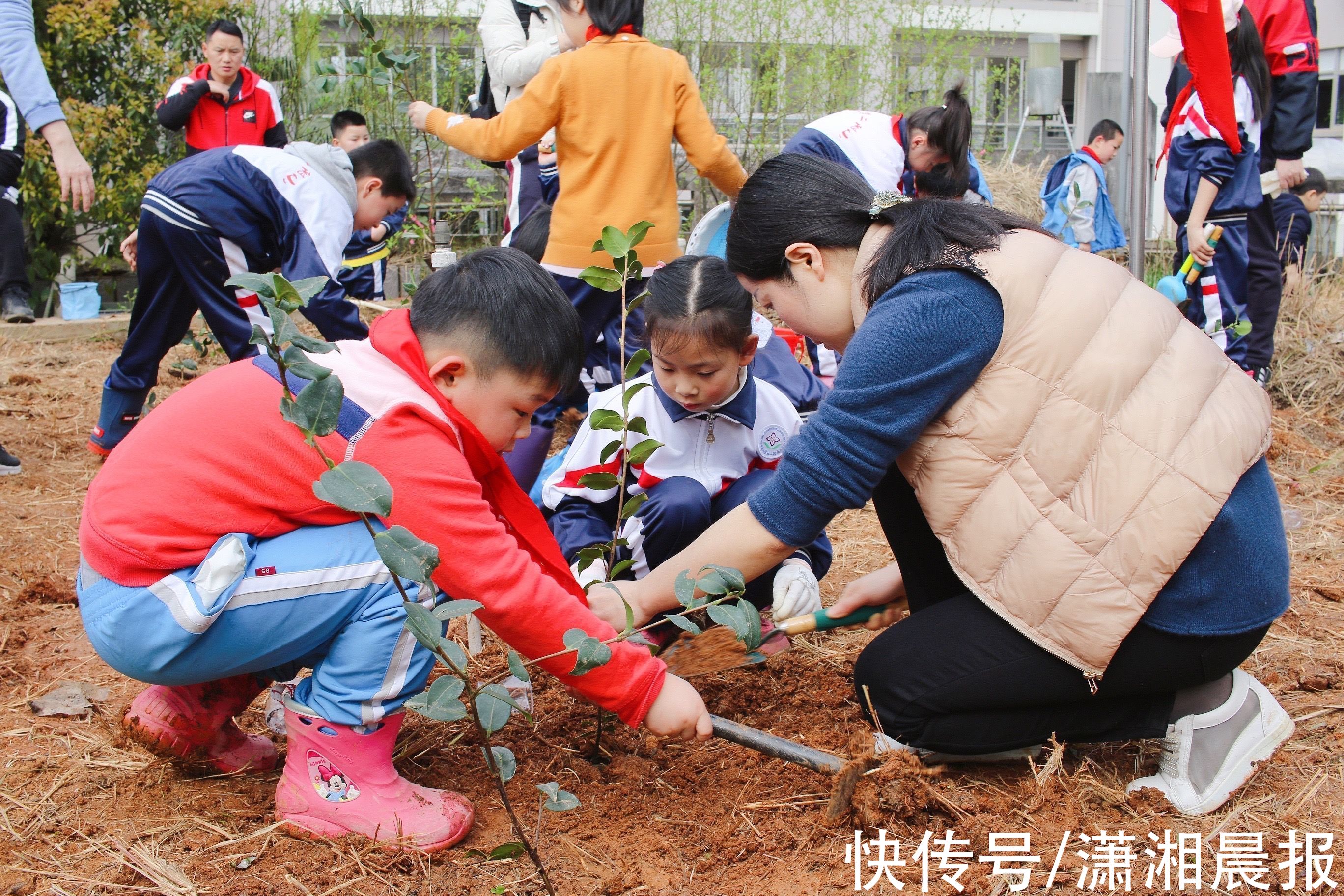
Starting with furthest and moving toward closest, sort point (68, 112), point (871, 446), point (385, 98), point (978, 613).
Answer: point (385, 98), point (68, 112), point (978, 613), point (871, 446)

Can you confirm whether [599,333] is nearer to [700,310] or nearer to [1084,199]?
[700,310]

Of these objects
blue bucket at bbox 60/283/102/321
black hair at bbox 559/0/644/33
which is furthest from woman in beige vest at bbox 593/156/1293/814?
blue bucket at bbox 60/283/102/321

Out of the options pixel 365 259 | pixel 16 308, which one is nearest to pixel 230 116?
pixel 365 259

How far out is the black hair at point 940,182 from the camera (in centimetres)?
448

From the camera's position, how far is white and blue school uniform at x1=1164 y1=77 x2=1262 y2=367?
4.62 m

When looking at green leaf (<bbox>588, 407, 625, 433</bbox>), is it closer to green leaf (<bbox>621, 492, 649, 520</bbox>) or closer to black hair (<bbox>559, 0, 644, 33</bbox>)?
green leaf (<bbox>621, 492, 649, 520</bbox>)

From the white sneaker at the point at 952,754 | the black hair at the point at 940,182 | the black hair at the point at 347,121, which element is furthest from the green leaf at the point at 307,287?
the black hair at the point at 347,121

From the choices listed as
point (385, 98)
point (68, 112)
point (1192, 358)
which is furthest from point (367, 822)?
point (385, 98)

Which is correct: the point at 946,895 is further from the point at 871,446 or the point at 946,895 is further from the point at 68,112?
the point at 68,112

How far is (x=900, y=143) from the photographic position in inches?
179

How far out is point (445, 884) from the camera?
1670 millimetres

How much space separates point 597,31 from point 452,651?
2905 mm

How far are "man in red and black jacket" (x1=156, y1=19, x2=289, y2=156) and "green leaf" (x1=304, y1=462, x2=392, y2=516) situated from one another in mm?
5128

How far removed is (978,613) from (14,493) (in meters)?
3.43
